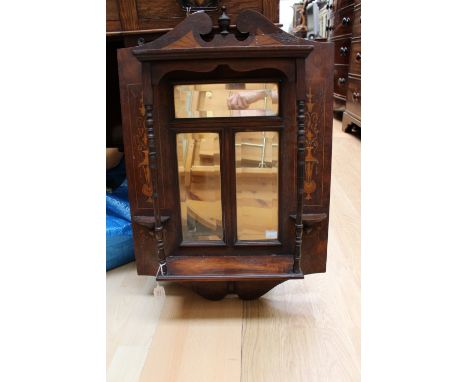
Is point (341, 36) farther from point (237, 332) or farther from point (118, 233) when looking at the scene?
point (237, 332)

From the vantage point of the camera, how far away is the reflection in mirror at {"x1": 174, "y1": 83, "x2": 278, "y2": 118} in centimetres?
90

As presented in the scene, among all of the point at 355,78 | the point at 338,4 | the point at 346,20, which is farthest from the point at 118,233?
the point at 338,4

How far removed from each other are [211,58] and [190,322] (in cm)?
61

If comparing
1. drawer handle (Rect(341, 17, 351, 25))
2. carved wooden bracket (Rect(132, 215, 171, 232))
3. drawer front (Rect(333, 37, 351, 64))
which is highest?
drawer handle (Rect(341, 17, 351, 25))

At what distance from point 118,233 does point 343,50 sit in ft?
6.34

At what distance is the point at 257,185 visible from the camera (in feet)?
3.15

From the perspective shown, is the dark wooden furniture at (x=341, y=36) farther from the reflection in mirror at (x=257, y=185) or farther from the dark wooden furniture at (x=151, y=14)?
the reflection in mirror at (x=257, y=185)

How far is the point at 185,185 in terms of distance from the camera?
3.19ft

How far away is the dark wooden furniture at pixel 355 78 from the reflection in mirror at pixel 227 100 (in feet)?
4.76

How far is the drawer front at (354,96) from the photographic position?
2.24 m

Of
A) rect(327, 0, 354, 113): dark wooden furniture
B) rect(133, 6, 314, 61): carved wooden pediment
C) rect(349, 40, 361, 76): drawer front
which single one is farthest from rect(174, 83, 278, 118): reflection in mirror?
rect(327, 0, 354, 113): dark wooden furniture

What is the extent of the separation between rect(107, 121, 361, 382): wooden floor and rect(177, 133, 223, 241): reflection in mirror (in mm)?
176

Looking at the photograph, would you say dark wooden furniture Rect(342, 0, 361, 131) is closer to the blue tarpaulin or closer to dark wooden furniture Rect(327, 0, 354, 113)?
dark wooden furniture Rect(327, 0, 354, 113)

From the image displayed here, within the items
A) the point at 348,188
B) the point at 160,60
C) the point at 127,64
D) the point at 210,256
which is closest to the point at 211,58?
the point at 160,60
